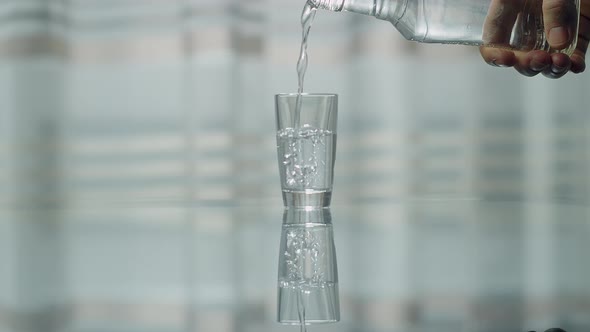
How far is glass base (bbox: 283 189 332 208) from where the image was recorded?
1097 millimetres

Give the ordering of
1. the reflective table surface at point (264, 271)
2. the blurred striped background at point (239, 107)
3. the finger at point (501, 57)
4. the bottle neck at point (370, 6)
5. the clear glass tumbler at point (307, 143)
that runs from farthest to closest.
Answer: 1. the blurred striped background at point (239, 107)
2. the finger at point (501, 57)
3. the clear glass tumbler at point (307, 143)
4. the bottle neck at point (370, 6)
5. the reflective table surface at point (264, 271)

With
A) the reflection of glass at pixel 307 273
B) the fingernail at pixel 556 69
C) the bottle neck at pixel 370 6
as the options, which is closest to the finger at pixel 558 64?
the fingernail at pixel 556 69

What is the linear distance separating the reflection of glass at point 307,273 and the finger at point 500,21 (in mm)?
285

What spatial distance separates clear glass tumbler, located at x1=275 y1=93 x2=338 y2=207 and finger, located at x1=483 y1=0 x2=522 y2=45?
20 centimetres

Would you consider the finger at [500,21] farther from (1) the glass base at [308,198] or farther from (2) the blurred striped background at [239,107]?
(2) the blurred striped background at [239,107]

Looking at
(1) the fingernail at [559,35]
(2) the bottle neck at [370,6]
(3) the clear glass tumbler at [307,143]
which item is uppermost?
(2) the bottle neck at [370,6]

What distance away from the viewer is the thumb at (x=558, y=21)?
1.00 m

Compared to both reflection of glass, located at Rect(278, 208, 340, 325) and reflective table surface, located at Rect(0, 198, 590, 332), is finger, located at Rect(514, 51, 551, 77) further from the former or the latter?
reflection of glass, located at Rect(278, 208, 340, 325)

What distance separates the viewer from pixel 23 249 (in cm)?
83

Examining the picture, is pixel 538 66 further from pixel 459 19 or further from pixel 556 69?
pixel 459 19

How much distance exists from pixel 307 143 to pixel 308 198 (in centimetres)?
7

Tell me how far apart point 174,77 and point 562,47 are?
1.78 metres

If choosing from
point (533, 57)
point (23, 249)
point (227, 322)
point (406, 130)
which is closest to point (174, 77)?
point (406, 130)

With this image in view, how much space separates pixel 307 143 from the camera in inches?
42.7
